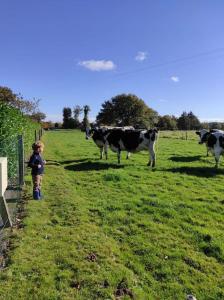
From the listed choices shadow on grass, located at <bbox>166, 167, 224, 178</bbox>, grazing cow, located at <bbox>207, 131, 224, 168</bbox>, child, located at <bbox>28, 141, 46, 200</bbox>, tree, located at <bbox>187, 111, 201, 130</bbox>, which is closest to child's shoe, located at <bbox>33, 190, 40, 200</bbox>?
child, located at <bbox>28, 141, 46, 200</bbox>

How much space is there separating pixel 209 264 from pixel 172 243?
93 centimetres

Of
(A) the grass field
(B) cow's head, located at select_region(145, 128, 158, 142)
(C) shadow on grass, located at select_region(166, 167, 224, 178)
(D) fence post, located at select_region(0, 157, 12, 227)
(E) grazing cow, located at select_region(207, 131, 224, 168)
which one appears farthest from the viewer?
(E) grazing cow, located at select_region(207, 131, 224, 168)

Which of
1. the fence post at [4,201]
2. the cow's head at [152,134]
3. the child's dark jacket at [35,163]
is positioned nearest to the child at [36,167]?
the child's dark jacket at [35,163]

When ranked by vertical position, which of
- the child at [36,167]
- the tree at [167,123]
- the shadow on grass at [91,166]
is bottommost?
the shadow on grass at [91,166]

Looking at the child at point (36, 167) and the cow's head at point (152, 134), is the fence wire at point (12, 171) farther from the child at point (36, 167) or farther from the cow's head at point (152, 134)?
the cow's head at point (152, 134)

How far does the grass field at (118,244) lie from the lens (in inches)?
201

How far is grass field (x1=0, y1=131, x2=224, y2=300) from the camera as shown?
201 inches

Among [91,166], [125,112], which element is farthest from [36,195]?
[125,112]

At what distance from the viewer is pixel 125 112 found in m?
102

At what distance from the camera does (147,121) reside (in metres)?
99.7

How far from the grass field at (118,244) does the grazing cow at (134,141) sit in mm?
4806

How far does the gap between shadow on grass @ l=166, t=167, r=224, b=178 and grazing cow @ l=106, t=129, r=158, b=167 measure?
4.39ft

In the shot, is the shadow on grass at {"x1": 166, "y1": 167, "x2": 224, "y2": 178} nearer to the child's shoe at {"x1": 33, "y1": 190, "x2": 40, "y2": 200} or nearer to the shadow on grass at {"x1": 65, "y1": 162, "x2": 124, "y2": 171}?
the shadow on grass at {"x1": 65, "y1": 162, "x2": 124, "y2": 171}

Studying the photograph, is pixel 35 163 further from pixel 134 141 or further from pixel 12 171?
pixel 134 141
